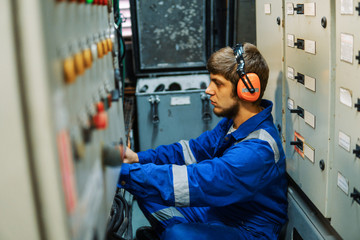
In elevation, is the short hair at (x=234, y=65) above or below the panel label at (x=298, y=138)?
above

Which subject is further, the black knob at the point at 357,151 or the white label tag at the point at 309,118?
the white label tag at the point at 309,118

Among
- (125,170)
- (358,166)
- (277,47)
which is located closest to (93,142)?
(125,170)

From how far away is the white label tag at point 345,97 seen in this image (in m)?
1.75

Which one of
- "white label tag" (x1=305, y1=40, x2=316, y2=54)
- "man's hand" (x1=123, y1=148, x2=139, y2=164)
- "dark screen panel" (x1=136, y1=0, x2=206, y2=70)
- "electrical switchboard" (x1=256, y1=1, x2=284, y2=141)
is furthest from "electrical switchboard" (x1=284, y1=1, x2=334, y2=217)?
"dark screen panel" (x1=136, y1=0, x2=206, y2=70)

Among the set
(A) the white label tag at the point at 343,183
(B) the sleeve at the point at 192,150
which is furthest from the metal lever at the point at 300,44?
(A) the white label tag at the point at 343,183

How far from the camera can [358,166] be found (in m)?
Result: 1.73

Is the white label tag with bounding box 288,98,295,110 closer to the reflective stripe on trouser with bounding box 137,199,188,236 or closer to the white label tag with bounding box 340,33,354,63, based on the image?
the white label tag with bounding box 340,33,354,63

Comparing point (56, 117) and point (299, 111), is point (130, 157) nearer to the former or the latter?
point (299, 111)

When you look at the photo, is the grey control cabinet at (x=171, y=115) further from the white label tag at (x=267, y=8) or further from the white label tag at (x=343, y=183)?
the white label tag at (x=343, y=183)

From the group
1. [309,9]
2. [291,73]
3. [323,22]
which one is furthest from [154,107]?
[323,22]

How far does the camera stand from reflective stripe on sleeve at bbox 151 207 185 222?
243cm

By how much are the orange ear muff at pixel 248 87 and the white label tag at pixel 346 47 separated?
0.45m

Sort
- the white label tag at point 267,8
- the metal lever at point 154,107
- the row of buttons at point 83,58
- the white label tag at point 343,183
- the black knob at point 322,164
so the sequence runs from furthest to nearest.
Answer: the metal lever at point 154,107 → the white label tag at point 267,8 → the black knob at point 322,164 → the white label tag at point 343,183 → the row of buttons at point 83,58

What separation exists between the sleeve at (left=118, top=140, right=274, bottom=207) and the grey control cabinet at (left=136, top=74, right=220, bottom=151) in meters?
1.81
